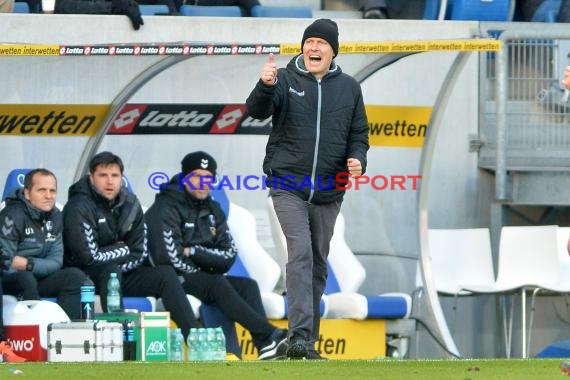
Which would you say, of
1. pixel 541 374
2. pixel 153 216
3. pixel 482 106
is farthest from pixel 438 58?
pixel 541 374

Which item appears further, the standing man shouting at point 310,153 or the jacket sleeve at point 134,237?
the jacket sleeve at point 134,237

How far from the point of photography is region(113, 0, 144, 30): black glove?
13.2 m

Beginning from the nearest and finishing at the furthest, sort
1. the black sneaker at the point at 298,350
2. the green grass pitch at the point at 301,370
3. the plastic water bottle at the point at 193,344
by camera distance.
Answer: the green grass pitch at the point at 301,370, the black sneaker at the point at 298,350, the plastic water bottle at the point at 193,344

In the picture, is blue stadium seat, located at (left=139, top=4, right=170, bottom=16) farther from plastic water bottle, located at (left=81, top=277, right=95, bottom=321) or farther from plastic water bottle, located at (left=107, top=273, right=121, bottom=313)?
plastic water bottle, located at (left=81, top=277, right=95, bottom=321)

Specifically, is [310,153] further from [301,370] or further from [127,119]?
[127,119]

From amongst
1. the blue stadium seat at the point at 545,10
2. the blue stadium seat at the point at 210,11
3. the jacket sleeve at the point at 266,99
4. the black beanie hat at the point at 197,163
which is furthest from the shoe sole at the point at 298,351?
the blue stadium seat at the point at 545,10

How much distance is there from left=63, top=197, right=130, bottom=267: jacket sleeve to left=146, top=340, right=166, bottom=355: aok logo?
891mm

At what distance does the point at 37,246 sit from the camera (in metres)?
11.2

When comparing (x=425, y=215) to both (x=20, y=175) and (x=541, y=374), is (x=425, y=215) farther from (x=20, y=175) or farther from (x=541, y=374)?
(x=541, y=374)

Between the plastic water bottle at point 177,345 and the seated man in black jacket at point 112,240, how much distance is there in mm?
269

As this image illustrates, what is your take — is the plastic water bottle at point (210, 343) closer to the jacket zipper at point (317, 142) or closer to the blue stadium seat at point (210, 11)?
the jacket zipper at point (317, 142)

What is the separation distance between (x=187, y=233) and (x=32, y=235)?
1.32m

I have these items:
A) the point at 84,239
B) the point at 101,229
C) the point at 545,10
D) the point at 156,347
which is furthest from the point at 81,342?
the point at 545,10

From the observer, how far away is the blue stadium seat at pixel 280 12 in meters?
14.0
